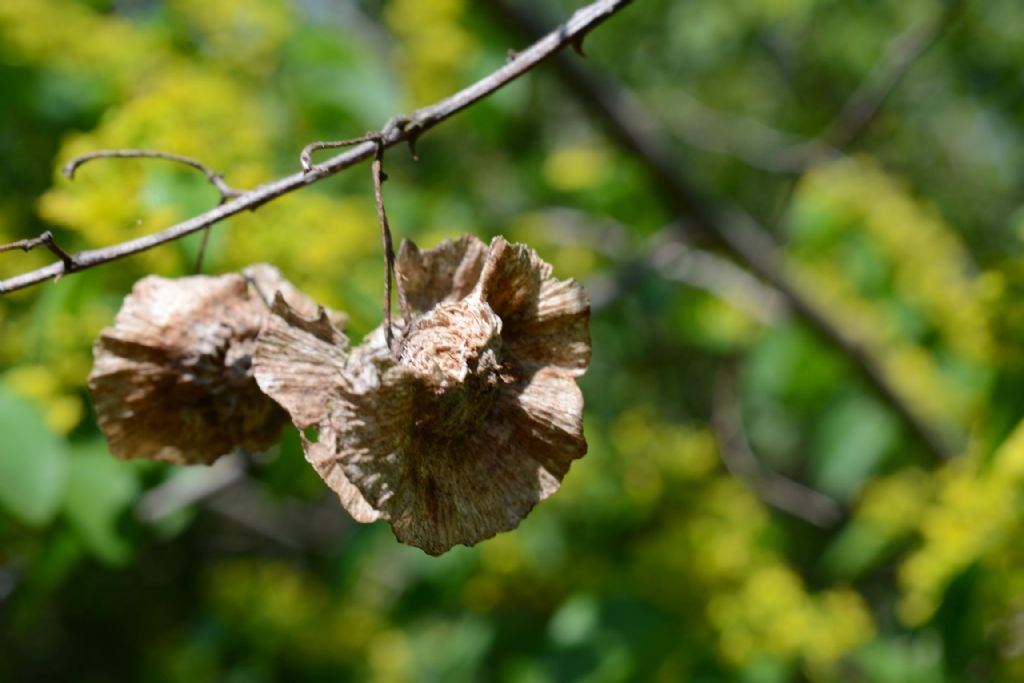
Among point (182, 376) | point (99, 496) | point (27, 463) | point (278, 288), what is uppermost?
point (278, 288)

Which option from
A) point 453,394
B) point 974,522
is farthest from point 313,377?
point 974,522

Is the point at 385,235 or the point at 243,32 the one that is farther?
the point at 243,32

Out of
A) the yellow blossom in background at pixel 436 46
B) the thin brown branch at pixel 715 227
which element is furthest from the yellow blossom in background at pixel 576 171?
the yellow blossom in background at pixel 436 46

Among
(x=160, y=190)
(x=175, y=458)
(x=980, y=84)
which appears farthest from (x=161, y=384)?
(x=980, y=84)

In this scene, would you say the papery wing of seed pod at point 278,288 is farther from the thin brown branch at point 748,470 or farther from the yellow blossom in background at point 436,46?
the thin brown branch at point 748,470

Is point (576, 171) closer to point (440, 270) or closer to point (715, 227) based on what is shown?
point (715, 227)

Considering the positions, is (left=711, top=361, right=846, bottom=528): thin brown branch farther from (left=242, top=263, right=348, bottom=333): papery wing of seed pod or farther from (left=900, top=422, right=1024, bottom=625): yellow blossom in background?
(left=242, top=263, right=348, bottom=333): papery wing of seed pod

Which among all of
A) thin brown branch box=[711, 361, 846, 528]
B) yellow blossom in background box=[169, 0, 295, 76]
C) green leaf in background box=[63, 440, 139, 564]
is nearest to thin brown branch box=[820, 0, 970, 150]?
thin brown branch box=[711, 361, 846, 528]
